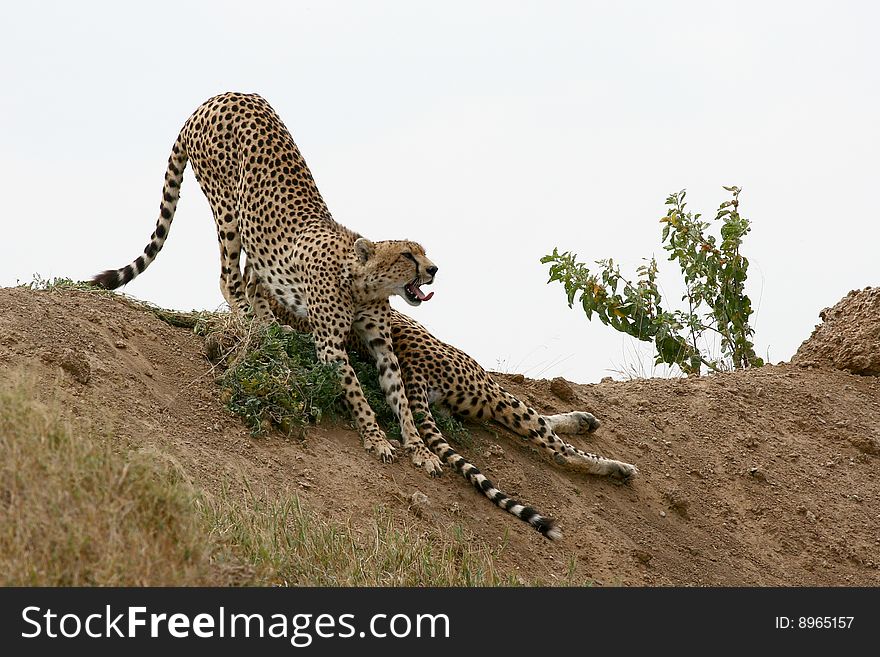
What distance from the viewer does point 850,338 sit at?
31.5 ft

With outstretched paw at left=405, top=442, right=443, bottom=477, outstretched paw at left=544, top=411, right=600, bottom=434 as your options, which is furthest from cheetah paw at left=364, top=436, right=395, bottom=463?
outstretched paw at left=544, top=411, right=600, bottom=434

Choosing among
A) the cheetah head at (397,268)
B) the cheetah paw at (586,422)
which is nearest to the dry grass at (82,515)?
the cheetah head at (397,268)

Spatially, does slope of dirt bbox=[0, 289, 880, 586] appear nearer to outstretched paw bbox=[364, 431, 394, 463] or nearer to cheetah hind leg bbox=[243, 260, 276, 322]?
outstretched paw bbox=[364, 431, 394, 463]

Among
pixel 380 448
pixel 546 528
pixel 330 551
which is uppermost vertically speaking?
pixel 380 448

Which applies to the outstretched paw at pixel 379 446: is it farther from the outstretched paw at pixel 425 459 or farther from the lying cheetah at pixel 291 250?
the outstretched paw at pixel 425 459

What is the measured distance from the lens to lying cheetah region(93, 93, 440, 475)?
7125 mm

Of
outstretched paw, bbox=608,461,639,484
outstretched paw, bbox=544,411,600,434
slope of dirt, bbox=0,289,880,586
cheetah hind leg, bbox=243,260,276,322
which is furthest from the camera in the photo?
outstretched paw, bbox=544,411,600,434

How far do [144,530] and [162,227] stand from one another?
381cm

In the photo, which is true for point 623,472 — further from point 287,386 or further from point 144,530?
point 144,530

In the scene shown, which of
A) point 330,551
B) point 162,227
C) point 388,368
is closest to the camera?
point 330,551

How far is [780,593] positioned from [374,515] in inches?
77.6

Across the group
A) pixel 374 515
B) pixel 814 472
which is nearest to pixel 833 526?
pixel 814 472

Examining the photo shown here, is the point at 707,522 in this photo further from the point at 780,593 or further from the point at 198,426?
the point at 198,426

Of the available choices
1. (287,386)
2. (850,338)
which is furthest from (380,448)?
(850,338)
